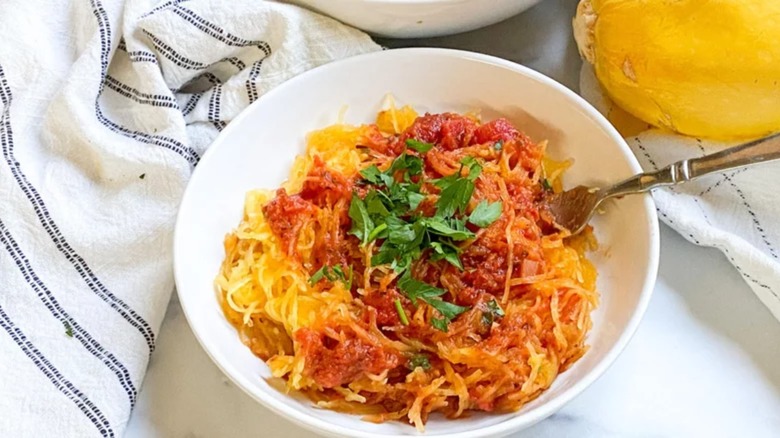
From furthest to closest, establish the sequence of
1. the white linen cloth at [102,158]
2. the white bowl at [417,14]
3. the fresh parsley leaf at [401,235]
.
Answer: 1. the white bowl at [417,14]
2. the white linen cloth at [102,158]
3. the fresh parsley leaf at [401,235]

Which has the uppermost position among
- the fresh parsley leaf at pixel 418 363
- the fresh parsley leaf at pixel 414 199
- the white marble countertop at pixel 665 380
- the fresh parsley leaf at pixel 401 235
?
the fresh parsley leaf at pixel 414 199

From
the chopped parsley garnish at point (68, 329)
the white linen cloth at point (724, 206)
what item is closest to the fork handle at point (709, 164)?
the white linen cloth at point (724, 206)

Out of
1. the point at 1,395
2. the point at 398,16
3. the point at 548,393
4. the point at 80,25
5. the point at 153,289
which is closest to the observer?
the point at 548,393

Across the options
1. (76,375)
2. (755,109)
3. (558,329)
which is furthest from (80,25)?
(755,109)

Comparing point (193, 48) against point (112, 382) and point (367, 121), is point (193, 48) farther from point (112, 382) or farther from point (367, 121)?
point (112, 382)

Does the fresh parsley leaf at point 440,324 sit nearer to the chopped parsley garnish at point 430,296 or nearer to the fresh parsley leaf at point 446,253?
the chopped parsley garnish at point 430,296

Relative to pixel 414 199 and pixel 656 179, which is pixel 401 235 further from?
pixel 656 179
